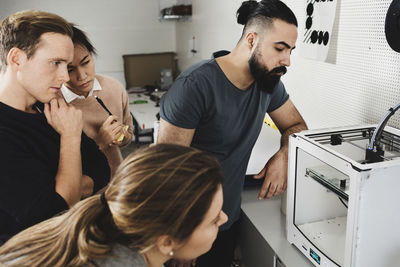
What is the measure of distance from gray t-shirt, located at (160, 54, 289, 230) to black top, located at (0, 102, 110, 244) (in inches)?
17.2

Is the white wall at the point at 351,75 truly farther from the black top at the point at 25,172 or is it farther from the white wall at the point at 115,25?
the white wall at the point at 115,25

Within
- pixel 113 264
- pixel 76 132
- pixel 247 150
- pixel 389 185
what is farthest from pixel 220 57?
pixel 113 264

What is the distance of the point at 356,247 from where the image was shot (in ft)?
2.97

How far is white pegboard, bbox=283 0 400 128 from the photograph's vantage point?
4.13 ft

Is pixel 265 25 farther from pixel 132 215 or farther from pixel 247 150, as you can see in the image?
pixel 132 215

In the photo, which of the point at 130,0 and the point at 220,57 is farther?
the point at 130,0

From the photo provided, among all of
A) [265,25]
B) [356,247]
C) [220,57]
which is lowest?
[356,247]

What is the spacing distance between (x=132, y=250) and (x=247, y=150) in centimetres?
75

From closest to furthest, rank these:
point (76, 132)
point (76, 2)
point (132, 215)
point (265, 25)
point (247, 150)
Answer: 1. point (132, 215)
2. point (76, 132)
3. point (265, 25)
4. point (247, 150)
5. point (76, 2)

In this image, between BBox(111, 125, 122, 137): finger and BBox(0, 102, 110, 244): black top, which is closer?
BBox(0, 102, 110, 244): black top

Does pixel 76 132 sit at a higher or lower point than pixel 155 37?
lower

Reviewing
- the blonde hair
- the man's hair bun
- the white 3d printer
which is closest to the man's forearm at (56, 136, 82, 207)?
the blonde hair

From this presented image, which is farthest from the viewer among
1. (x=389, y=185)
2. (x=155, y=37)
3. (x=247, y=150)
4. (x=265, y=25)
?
(x=155, y=37)

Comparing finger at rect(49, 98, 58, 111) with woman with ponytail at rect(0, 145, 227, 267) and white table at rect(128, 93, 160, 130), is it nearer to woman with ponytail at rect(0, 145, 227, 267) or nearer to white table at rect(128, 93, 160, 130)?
woman with ponytail at rect(0, 145, 227, 267)
